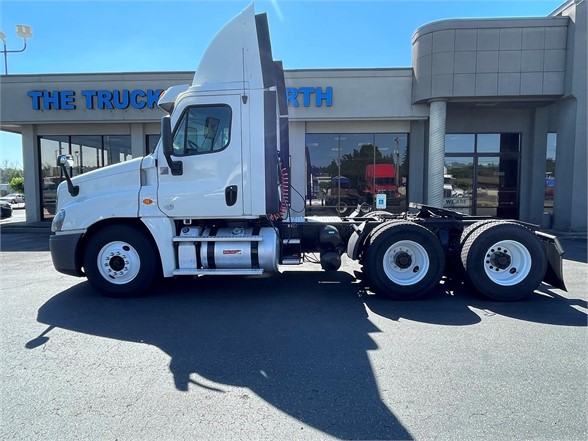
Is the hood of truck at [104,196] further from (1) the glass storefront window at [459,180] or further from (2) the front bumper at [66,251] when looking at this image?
(1) the glass storefront window at [459,180]

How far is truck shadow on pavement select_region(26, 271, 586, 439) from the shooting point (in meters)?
2.94

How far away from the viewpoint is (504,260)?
5.41m

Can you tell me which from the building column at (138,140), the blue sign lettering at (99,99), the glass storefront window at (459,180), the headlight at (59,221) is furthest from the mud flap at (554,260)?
the building column at (138,140)

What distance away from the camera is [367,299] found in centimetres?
552

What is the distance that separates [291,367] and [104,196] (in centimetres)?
389

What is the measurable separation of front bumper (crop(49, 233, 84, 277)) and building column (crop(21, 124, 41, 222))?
1140cm

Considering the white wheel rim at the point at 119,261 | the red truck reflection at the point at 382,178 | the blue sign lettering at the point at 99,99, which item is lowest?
the white wheel rim at the point at 119,261

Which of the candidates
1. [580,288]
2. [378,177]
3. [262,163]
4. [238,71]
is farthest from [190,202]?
[378,177]

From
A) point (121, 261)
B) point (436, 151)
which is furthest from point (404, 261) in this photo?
point (436, 151)

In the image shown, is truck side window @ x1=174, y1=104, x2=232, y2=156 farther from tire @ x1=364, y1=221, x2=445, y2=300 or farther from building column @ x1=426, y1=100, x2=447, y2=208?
building column @ x1=426, y1=100, x2=447, y2=208

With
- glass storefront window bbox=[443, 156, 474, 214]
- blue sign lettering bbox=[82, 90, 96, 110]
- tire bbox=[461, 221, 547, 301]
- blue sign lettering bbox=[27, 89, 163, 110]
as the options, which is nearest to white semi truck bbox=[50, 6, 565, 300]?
tire bbox=[461, 221, 547, 301]

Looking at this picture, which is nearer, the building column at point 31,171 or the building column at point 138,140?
the building column at point 138,140

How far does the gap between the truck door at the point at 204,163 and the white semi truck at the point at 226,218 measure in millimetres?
15

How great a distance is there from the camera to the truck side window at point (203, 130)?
17.9 ft
